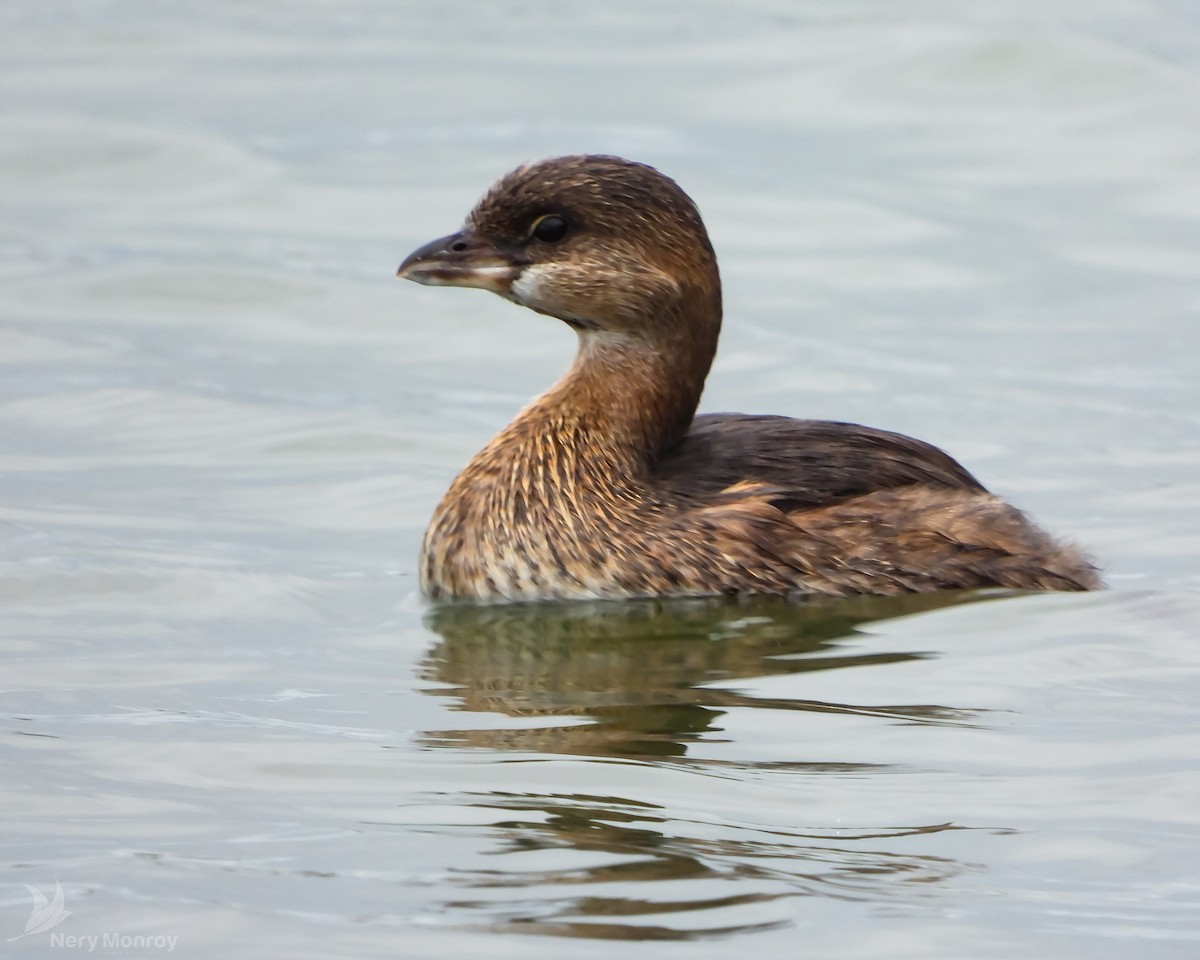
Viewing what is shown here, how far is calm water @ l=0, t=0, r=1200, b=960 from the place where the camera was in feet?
18.2

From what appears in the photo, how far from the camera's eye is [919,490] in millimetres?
8297

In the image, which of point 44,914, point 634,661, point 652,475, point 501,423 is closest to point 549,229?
point 652,475

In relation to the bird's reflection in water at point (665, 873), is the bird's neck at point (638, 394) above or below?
above

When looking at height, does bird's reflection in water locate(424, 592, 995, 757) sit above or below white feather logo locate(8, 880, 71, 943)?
above

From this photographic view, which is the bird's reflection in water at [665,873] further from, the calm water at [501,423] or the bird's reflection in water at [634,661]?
the bird's reflection in water at [634,661]

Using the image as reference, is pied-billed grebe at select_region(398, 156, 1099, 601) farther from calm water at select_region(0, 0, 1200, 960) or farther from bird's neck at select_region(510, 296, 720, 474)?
calm water at select_region(0, 0, 1200, 960)

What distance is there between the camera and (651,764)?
630 cm

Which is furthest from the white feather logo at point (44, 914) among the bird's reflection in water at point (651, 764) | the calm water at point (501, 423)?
the bird's reflection in water at point (651, 764)

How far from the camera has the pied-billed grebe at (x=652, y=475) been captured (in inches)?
318

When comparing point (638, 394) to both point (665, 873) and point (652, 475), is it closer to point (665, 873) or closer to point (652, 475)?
point (652, 475)

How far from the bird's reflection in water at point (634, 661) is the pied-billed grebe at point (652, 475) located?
119 mm

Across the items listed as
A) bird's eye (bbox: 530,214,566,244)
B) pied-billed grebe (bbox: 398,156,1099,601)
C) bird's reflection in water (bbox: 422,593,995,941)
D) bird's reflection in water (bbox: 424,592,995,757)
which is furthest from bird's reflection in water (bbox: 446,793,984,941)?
bird's eye (bbox: 530,214,566,244)

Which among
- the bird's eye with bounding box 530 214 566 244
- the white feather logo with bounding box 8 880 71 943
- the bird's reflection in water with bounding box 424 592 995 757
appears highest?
the bird's eye with bounding box 530 214 566 244

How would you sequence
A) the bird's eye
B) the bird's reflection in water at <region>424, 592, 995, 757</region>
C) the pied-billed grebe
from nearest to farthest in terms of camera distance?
the bird's reflection in water at <region>424, 592, 995, 757</region> → the pied-billed grebe → the bird's eye
